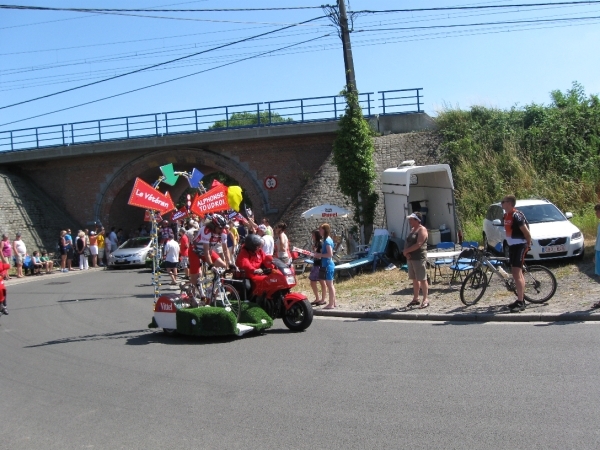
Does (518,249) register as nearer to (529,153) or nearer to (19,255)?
(529,153)

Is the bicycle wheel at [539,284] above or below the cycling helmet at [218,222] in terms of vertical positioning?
below

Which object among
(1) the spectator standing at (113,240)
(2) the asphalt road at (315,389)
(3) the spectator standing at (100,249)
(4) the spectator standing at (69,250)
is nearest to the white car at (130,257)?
(4) the spectator standing at (69,250)

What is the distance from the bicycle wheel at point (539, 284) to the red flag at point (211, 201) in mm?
6253

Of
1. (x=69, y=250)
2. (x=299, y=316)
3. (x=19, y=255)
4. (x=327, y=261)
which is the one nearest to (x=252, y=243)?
(x=299, y=316)

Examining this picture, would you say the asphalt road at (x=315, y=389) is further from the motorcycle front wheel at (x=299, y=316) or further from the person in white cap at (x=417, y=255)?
the person in white cap at (x=417, y=255)

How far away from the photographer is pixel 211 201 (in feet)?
46.9

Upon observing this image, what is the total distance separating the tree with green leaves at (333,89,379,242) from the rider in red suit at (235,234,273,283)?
11105mm

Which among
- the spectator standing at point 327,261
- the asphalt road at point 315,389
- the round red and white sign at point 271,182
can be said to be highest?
the round red and white sign at point 271,182

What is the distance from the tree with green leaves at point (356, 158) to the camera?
21969 millimetres

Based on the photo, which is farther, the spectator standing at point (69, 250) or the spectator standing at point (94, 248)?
the spectator standing at point (94, 248)

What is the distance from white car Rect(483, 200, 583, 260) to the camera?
14.9 metres

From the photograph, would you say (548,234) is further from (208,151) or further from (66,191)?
(66,191)

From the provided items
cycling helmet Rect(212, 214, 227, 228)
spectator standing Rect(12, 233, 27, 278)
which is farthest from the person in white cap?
spectator standing Rect(12, 233, 27, 278)

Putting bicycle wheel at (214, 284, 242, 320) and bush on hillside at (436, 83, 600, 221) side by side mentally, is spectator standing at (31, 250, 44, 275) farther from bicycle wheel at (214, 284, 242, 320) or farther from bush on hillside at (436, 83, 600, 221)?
bicycle wheel at (214, 284, 242, 320)
